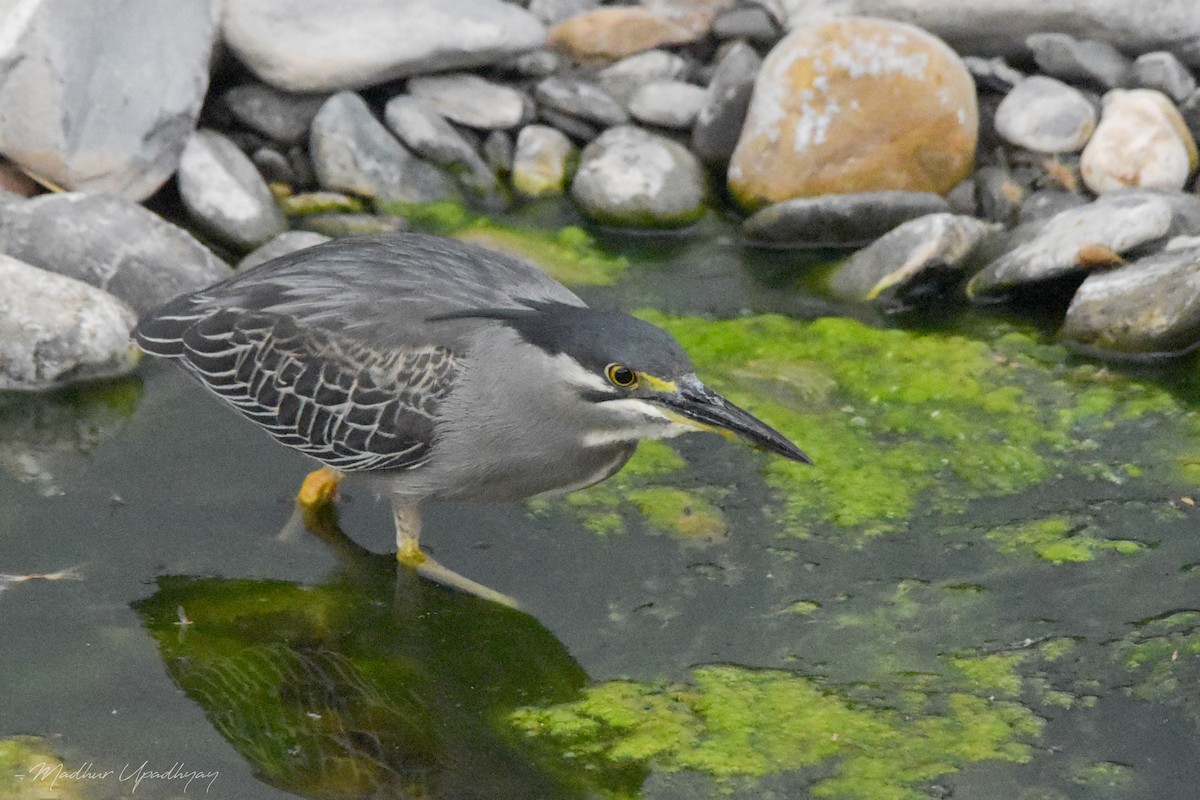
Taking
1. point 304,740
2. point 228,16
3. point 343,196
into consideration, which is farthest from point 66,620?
point 228,16

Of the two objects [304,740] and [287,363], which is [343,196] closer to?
[287,363]

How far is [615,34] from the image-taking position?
7.94 metres

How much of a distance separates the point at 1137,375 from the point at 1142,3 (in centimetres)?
251

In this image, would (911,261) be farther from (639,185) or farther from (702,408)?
(702,408)

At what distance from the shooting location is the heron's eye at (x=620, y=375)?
419 centimetres

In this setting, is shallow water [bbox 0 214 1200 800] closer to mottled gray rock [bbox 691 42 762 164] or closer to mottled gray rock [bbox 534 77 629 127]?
mottled gray rock [bbox 691 42 762 164]

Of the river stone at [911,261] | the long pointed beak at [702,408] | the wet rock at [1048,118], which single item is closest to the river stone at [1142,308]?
the river stone at [911,261]

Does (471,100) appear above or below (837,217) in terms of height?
above

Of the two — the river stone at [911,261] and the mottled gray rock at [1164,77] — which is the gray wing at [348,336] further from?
the mottled gray rock at [1164,77]

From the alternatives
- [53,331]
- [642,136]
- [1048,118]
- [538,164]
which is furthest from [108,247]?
[1048,118]

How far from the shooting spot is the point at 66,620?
4.54 metres

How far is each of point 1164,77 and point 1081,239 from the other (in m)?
1.57

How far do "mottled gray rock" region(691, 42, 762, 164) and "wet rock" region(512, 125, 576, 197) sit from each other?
73 cm

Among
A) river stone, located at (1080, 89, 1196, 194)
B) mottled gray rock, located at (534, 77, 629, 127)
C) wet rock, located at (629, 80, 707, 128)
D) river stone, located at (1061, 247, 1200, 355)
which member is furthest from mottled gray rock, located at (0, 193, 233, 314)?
river stone, located at (1080, 89, 1196, 194)
